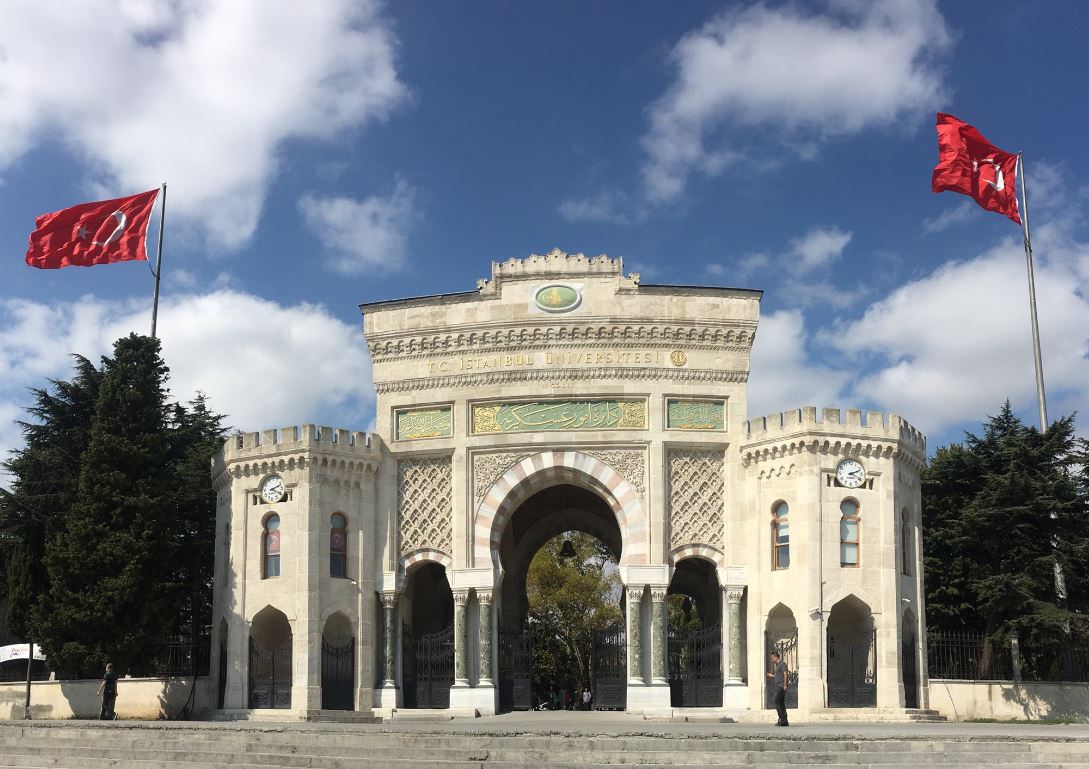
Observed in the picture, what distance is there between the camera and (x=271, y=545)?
105 ft

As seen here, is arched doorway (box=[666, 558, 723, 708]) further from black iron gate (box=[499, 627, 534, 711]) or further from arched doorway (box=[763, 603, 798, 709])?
black iron gate (box=[499, 627, 534, 711])

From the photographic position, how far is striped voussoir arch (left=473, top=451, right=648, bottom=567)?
31625 millimetres

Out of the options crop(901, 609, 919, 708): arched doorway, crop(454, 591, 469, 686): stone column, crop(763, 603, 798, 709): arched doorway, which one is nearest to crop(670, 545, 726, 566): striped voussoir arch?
crop(763, 603, 798, 709): arched doorway

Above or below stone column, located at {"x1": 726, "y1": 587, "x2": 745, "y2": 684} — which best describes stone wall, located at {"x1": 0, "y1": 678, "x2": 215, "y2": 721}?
below

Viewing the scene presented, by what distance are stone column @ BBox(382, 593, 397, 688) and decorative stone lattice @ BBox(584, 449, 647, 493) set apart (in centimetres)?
640

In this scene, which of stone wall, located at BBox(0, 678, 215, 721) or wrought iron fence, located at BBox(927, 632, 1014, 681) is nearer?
stone wall, located at BBox(0, 678, 215, 721)

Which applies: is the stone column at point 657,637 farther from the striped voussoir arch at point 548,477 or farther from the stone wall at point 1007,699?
the stone wall at point 1007,699

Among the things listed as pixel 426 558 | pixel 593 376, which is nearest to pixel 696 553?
pixel 593 376

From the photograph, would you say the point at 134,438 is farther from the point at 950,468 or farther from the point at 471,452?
the point at 950,468

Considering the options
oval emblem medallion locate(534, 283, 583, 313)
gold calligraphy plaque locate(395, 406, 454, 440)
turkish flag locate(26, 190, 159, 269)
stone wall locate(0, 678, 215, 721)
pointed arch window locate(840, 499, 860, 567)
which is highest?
turkish flag locate(26, 190, 159, 269)

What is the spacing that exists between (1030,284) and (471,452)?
57.2 feet

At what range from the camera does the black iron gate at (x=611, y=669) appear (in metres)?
32.4

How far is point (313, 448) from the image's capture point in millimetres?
31703

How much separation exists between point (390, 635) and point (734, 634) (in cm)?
879
